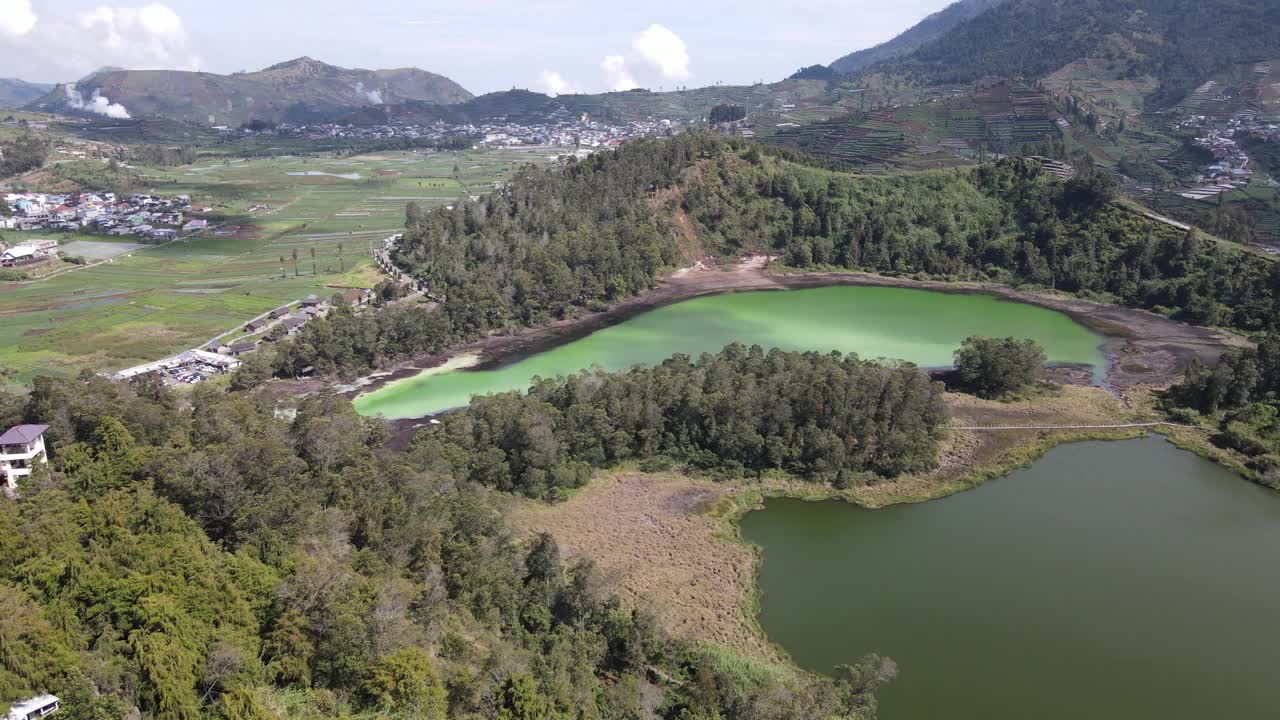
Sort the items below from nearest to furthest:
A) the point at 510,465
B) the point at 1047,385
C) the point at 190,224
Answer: the point at 510,465, the point at 1047,385, the point at 190,224

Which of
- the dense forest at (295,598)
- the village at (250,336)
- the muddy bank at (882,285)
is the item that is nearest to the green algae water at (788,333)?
the muddy bank at (882,285)

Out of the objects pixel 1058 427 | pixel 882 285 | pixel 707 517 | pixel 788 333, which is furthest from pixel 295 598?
pixel 882 285

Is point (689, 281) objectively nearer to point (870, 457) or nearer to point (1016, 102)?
point (870, 457)

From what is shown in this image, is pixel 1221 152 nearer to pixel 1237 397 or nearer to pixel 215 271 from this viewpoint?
pixel 1237 397

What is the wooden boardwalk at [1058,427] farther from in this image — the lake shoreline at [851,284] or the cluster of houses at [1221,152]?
the cluster of houses at [1221,152]

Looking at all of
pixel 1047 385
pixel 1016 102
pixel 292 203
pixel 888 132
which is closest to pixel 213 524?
pixel 1047 385
